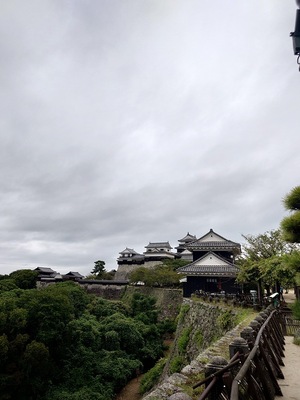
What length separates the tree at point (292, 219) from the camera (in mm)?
7156

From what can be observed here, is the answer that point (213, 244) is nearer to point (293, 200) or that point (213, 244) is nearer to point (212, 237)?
point (212, 237)

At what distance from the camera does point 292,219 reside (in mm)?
7160

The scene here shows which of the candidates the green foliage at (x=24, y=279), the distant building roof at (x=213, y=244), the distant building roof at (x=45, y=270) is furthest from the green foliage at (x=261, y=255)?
the distant building roof at (x=45, y=270)

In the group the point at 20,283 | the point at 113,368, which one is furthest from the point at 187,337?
the point at 20,283

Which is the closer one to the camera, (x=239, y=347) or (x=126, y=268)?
(x=239, y=347)

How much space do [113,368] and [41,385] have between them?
4.81m

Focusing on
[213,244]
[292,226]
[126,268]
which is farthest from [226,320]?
[126,268]

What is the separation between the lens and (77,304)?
26031mm

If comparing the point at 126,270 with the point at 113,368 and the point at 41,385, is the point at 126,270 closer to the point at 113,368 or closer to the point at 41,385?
the point at 113,368

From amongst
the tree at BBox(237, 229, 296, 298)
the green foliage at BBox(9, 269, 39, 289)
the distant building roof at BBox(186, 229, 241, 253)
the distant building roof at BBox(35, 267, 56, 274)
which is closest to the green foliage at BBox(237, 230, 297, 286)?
the tree at BBox(237, 229, 296, 298)

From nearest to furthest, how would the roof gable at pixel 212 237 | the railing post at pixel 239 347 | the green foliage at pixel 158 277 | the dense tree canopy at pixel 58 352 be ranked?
the railing post at pixel 239 347 → the dense tree canopy at pixel 58 352 → the roof gable at pixel 212 237 → the green foliage at pixel 158 277

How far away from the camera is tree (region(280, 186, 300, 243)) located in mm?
7156

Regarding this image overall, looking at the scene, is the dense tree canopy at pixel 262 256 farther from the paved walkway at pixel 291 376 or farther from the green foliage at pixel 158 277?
the green foliage at pixel 158 277

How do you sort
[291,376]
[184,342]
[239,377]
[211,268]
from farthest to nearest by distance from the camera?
1. [211,268]
2. [184,342]
3. [291,376]
4. [239,377]
